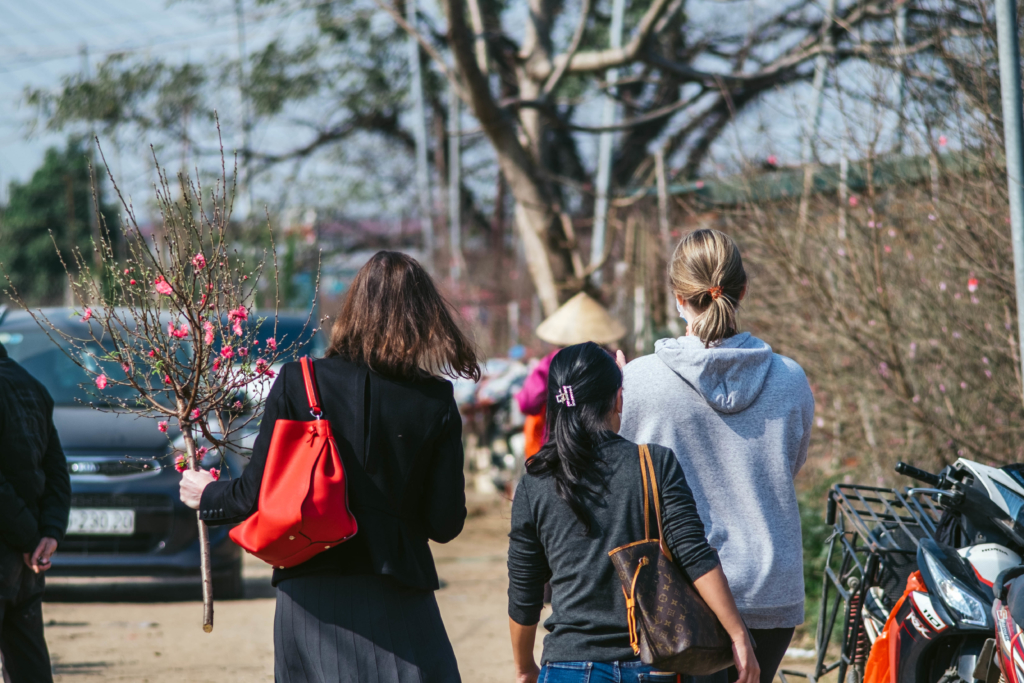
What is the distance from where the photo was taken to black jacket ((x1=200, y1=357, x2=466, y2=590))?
8.34 ft

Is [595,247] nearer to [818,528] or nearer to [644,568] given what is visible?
[818,528]

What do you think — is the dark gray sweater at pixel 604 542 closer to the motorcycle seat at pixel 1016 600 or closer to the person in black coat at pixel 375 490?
the person in black coat at pixel 375 490

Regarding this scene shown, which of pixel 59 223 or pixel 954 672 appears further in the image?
pixel 59 223

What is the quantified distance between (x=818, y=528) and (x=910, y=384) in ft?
3.43

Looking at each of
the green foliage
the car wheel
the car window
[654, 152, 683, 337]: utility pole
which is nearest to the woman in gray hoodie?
the car wheel

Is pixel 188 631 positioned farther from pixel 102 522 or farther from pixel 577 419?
pixel 577 419

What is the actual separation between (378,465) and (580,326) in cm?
481

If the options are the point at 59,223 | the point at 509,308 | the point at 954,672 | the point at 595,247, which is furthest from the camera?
the point at 59,223

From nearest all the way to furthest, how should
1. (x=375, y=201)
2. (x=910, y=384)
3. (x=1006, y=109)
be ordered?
(x=1006, y=109), (x=910, y=384), (x=375, y=201)

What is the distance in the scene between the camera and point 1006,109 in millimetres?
3920

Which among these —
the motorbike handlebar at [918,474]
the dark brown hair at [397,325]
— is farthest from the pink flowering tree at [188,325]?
the motorbike handlebar at [918,474]

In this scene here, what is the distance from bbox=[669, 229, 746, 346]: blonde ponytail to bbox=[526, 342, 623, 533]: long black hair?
419mm

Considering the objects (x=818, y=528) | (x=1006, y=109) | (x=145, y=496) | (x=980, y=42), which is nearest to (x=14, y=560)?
(x=145, y=496)

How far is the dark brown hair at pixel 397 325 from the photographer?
2.61 metres
